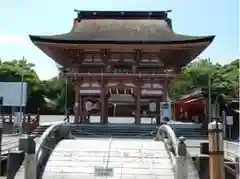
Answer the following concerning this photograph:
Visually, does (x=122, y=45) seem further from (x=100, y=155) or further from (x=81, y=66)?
(x=100, y=155)

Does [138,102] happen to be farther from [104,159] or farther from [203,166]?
[203,166]

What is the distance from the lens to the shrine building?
23203 millimetres

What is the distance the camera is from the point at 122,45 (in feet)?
76.0

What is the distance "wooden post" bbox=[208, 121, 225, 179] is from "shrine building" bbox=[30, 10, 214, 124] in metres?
15.5

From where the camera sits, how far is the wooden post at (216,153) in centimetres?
738

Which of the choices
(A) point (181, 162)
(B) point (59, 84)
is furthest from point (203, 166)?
(B) point (59, 84)

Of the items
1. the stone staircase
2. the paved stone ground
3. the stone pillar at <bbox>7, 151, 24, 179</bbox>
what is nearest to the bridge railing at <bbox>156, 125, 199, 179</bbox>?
the paved stone ground

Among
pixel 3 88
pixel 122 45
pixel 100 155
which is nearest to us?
pixel 100 155

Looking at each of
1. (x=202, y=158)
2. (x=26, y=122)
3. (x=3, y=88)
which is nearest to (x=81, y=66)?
(x=26, y=122)

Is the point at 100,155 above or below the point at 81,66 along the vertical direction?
below

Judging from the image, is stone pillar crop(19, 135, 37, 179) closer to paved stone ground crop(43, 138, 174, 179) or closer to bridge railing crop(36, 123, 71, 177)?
bridge railing crop(36, 123, 71, 177)

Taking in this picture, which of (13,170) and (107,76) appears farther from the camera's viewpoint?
(107,76)

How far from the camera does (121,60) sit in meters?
24.7

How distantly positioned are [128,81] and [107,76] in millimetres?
1412
